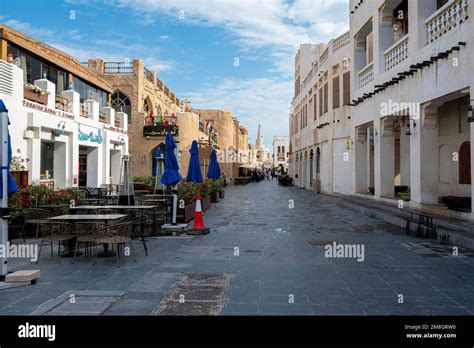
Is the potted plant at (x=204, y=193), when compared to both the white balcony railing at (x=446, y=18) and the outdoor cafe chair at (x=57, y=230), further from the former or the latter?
the white balcony railing at (x=446, y=18)

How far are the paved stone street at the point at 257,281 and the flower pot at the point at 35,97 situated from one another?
8877 mm

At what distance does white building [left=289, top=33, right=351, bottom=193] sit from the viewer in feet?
78.9

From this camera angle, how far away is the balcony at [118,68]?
31547mm

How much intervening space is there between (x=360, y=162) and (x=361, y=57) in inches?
200

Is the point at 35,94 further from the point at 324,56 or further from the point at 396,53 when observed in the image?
the point at 324,56

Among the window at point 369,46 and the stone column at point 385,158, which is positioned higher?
the window at point 369,46

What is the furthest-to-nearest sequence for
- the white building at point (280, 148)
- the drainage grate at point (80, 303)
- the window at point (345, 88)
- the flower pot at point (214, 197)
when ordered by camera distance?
the white building at point (280, 148) < the window at point (345, 88) < the flower pot at point (214, 197) < the drainage grate at point (80, 303)

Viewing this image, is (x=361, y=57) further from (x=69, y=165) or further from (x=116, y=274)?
(x=116, y=274)

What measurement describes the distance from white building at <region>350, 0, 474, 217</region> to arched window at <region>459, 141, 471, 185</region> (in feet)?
0.12

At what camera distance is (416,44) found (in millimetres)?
12211

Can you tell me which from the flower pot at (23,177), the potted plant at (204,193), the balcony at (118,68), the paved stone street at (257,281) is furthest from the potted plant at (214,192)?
the balcony at (118,68)

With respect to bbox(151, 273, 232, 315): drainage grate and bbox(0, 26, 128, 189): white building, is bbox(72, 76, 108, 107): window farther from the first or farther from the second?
bbox(151, 273, 232, 315): drainage grate

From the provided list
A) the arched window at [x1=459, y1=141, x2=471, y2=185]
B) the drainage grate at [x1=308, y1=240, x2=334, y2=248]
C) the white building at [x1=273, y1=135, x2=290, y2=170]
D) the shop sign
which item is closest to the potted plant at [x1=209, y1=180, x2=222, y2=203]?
the shop sign
